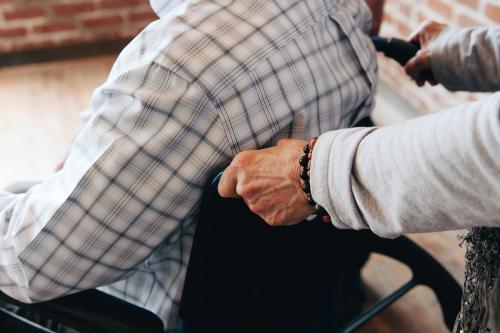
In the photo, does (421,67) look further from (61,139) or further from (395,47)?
(61,139)

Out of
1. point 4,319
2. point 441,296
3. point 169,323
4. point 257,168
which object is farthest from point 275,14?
point 441,296

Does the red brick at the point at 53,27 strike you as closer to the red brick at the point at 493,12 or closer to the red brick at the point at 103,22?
the red brick at the point at 103,22

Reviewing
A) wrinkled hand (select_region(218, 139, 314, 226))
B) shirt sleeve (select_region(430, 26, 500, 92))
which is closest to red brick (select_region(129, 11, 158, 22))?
shirt sleeve (select_region(430, 26, 500, 92))

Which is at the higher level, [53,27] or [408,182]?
[408,182]

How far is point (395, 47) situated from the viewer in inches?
48.6

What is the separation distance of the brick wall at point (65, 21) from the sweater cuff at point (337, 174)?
2852mm

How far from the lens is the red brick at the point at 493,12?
1.92 meters

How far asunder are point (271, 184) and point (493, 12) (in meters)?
1.53

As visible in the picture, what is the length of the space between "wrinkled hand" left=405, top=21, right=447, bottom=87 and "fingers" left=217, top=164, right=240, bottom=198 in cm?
63

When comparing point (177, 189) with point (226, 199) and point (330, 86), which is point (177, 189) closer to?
point (226, 199)

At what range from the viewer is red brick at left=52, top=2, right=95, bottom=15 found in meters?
3.19

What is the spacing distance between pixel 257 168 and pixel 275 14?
0.28m

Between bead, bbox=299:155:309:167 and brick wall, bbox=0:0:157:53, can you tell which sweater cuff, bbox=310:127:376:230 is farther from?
brick wall, bbox=0:0:157:53

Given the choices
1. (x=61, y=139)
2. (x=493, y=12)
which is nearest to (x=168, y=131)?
(x=493, y=12)
